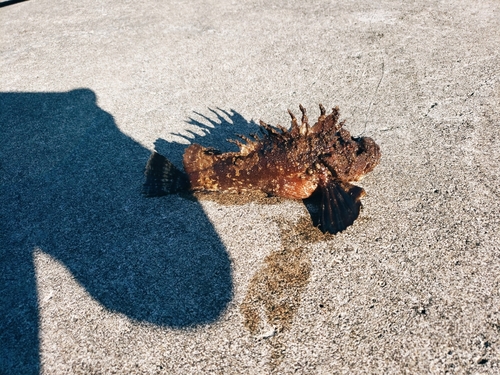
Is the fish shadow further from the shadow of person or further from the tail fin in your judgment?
the tail fin

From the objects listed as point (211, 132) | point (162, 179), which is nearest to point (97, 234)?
point (162, 179)

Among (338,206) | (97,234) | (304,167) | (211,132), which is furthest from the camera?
(211,132)

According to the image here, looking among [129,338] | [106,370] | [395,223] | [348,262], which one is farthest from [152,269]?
[395,223]

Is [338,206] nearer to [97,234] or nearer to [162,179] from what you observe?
[162,179]

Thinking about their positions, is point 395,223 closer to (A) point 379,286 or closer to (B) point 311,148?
(A) point 379,286

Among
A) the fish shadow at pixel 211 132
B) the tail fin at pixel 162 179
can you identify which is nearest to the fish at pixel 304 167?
the tail fin at pixel 162 179

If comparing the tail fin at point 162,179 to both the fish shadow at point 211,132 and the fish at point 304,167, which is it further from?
the fish shadow at point 211,132

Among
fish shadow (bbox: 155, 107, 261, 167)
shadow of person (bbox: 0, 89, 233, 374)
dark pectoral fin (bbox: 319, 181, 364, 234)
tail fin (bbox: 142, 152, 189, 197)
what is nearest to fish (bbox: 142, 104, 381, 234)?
dark pectoral fin (bbox: 319, 181, 364, 234)
